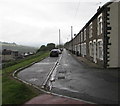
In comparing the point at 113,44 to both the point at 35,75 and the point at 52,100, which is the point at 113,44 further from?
the point at 52,100

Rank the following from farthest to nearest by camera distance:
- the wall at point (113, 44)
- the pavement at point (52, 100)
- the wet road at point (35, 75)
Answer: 1. the wall at point (113, 44)
2. the wet road at point (35, 75)
3. the pavement at point (52, 100)

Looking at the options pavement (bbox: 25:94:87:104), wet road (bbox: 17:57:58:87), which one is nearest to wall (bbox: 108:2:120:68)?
wet road (bbox: 17:57:58:87)

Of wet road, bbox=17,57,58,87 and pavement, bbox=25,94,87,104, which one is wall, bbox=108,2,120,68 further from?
pavement, bbox=25,94,87,104

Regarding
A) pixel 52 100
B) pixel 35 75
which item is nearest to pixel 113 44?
pixel 35 75

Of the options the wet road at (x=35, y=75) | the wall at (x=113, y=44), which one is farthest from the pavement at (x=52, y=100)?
the wall at (x=113, y=44)

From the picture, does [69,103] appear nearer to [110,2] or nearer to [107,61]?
[107,61]

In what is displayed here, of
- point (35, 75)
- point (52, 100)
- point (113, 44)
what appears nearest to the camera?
point (52, 100)

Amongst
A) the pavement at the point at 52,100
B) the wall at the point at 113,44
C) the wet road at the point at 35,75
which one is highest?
the wall at the point at 113,44

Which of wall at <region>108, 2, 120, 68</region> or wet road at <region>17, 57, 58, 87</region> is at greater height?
wall at <region>108, 2, 120, 68</region>

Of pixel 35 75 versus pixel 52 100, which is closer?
pixel 52 100

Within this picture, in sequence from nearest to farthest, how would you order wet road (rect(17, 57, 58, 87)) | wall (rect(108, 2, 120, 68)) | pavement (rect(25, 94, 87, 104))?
pavement (rect(25, 94, 87, 104))
wet road (rect(17, 57, 58, 87))
wall (rect(108, 2, 120, 68))

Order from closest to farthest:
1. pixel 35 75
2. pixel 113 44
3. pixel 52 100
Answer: pixel 52 100 → pixel 35 75 → pixel 113 44

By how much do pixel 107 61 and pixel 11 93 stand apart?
10289mm

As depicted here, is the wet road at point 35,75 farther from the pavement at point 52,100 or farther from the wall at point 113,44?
Result: the wall at point 113,44
